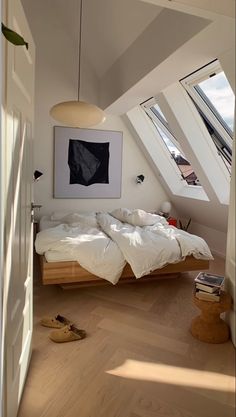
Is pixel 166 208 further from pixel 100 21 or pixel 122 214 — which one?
pixel 100 21

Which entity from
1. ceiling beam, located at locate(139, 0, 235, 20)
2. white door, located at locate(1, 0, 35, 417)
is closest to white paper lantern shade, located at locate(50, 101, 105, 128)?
white door, located at locate(1, 0, 35, 417)

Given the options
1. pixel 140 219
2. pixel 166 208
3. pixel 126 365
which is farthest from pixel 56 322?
pixel 166 208

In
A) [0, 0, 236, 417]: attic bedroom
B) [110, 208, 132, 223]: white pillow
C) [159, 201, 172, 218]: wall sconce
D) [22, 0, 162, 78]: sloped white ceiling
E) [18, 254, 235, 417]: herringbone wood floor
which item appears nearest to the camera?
[0, 0, 236, 417]: attic bedroom

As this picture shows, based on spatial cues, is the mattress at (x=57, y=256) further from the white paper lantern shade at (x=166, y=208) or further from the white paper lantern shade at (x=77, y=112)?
the white paper lantern shade at (x=166, y=208)

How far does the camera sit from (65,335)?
1.89m

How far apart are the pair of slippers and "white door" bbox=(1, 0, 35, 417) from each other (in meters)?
0.27

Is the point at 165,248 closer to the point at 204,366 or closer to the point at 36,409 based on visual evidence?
the point at 204,366

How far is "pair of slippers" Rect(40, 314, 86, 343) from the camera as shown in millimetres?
1882

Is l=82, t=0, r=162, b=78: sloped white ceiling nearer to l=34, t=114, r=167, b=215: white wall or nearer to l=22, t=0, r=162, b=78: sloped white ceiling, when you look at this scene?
l=22, t=0, r=162, b=78: sloped white ceiling

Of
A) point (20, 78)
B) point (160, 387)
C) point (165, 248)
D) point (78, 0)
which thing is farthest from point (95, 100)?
point (160, 387)

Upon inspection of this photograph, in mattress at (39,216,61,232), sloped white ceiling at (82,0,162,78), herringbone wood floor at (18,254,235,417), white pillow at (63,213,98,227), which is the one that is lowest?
herringbone wood floor at (18,254,235,417)

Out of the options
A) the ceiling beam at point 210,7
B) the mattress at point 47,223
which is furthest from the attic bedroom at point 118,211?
the mattress at point 47,223

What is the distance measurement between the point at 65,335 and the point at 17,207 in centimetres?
103

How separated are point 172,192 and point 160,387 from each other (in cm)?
320
